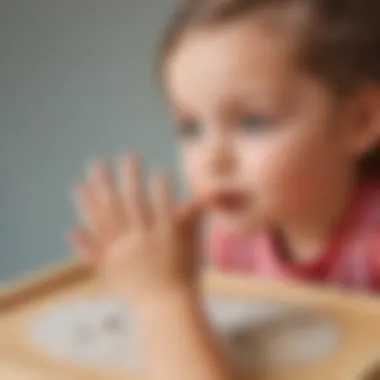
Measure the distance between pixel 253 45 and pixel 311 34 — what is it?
4cm

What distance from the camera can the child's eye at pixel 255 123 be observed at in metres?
0.51

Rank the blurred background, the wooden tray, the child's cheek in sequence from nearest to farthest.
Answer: the wooden tray
the child's cheek
the blurred background

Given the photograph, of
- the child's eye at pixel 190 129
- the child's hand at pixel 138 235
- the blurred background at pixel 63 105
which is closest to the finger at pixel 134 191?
the child's hand at pixel 138 235

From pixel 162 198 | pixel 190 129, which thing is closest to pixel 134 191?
pixel 162 198

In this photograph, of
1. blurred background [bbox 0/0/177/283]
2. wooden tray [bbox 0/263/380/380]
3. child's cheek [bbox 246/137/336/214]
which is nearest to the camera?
wooden tray [bbox 0/263/380/380]

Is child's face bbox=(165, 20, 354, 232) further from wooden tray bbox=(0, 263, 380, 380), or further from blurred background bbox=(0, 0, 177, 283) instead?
blurred background bbox=(0, 0, 177, 283)

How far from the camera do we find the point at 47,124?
2.98ft

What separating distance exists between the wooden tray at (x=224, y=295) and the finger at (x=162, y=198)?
75 millimetres

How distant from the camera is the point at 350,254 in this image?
0.60 m

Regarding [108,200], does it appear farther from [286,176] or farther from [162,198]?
[286,176]

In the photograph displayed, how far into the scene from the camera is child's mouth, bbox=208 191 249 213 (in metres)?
0.51

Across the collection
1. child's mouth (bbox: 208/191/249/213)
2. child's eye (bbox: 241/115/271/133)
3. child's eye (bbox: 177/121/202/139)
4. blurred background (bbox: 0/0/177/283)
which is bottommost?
child's mouth (bbox: 208/191/249/213)

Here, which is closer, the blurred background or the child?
the child

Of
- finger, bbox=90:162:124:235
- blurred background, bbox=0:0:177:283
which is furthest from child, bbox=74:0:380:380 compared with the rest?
blurred background, bbox=0:0:177:283
